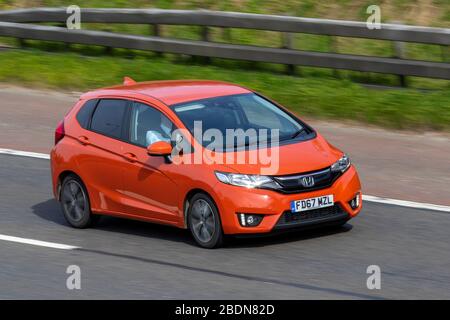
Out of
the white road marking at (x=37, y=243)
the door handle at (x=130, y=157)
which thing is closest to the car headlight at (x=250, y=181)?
the door handle at (x=130, y=157)

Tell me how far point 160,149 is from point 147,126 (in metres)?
0.67

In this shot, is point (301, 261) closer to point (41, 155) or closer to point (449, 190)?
point (449, 190)

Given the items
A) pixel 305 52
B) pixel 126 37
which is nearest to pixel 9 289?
pixel 305 52

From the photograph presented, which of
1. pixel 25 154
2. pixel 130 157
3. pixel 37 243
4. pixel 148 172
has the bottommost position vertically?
pixel 25 154

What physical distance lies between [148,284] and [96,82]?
972cm

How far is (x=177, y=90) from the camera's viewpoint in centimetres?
1186

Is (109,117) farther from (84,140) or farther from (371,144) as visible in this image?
(371,144)

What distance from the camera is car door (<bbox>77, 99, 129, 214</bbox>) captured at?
11625 mm

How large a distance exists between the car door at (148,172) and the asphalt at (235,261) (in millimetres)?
359

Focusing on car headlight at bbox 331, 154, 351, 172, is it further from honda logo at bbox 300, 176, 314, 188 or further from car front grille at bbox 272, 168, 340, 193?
honda logo at bbox 300, 176, 314, 188

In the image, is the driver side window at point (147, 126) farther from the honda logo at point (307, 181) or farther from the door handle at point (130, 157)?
the honda logo at point (307, 181)

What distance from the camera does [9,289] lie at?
9.79 m

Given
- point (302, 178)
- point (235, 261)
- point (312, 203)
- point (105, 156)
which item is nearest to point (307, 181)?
point (302, 178)

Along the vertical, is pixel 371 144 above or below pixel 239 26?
below
